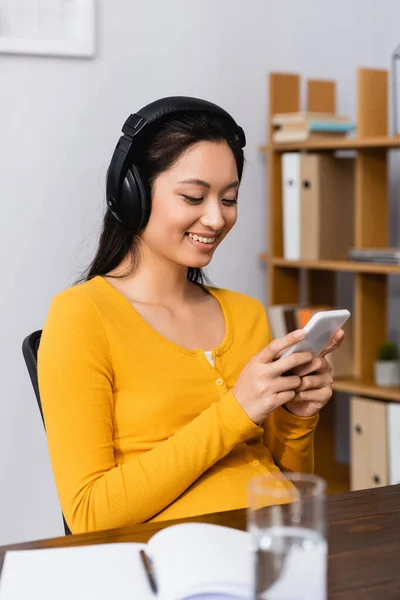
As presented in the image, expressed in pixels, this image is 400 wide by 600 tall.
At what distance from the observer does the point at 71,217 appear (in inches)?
103

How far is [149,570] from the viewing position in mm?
955

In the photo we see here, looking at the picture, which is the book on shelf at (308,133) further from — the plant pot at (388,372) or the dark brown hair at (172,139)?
the dark brown hair at (172,139)

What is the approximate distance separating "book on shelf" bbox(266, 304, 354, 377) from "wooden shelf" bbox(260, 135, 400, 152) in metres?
0.51

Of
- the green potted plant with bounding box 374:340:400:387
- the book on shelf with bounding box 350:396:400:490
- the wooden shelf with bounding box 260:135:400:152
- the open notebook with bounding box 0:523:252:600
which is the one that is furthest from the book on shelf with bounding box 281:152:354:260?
the open notebook with bounding box 0:523:252:600

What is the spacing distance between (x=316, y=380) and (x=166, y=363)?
24 centimetres

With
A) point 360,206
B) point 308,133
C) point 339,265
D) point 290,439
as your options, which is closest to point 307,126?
point 308,133

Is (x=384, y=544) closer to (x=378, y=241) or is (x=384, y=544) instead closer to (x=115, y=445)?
(x=115, y=445)

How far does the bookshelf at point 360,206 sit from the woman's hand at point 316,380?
48.5 inches

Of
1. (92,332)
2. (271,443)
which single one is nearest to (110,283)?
(92,332)

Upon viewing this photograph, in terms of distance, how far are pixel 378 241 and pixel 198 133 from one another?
148cm

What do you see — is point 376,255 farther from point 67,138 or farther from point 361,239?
point 67,138

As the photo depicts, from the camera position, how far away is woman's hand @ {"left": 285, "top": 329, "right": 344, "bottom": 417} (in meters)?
1.39

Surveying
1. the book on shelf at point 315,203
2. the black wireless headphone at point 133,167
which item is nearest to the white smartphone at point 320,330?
the black wireless headphone at point 133,167

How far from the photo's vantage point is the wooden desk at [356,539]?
939 millimetres
